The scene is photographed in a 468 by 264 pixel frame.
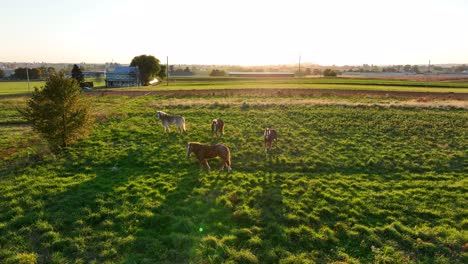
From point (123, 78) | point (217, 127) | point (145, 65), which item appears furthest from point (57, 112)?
point (145, 65)

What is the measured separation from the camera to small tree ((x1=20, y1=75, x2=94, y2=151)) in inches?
741

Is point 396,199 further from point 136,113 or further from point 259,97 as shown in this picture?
point 259,97

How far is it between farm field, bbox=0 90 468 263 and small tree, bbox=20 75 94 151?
4.20 feet

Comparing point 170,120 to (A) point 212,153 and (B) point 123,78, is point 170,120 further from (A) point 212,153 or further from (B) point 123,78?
(B) point 123,78

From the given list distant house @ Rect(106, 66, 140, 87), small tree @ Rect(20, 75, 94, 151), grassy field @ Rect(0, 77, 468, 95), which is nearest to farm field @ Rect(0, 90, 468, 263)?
small tree @ Rect(20, 75, 94, 151)

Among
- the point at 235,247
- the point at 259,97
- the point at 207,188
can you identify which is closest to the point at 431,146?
the point at 207,188

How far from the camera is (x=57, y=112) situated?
62.3 ft

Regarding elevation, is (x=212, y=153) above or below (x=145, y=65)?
below

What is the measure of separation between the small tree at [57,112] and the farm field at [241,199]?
4.20 ft

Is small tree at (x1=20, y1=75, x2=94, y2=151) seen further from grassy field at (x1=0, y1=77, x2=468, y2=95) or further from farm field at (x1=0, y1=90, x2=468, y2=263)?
grassy field at (x1=0, y1=77, x2=468, y2=95)

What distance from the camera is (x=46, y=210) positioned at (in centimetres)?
1212

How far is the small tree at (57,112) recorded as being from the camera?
18.8 m

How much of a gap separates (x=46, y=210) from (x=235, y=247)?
7.35 meters

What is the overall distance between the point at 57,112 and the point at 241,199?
12.7 metres
